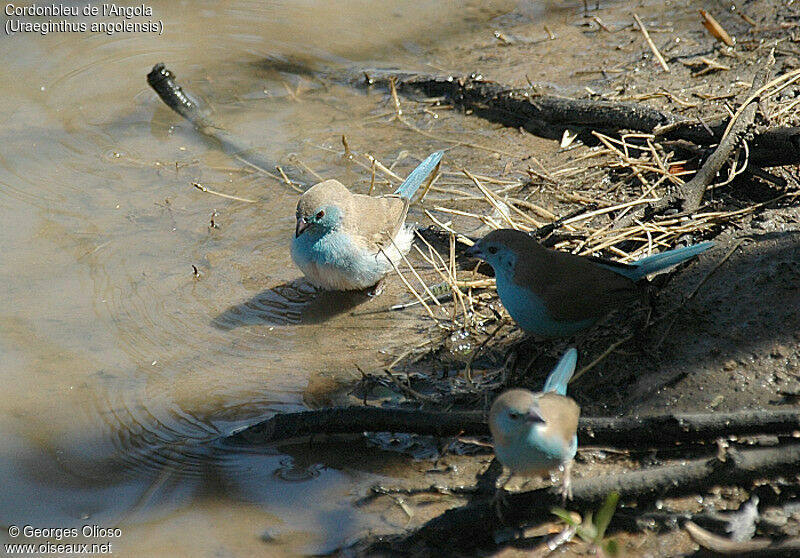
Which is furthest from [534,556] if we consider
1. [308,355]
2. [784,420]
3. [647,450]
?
[308,355]

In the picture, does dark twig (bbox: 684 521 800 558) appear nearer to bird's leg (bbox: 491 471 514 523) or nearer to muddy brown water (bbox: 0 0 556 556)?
bird's leg (bbox: 491 471 514 523)

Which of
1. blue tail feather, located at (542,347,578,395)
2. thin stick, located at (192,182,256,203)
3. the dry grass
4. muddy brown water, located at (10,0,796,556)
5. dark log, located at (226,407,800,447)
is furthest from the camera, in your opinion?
thin stick, located at (192,182,256,203)

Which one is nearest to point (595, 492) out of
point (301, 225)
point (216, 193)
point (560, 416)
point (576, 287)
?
point (560, 416)

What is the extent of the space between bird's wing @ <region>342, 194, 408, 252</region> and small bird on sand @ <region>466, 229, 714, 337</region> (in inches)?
54.8

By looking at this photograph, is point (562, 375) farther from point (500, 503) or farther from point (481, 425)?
point (500, 503)

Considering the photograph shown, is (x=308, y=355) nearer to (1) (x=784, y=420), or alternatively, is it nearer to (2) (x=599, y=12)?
(1) (x=784, y=420)

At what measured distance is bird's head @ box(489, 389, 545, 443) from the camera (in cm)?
348

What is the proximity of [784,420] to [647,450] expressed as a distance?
0.63m

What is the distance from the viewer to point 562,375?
3955 millimetres

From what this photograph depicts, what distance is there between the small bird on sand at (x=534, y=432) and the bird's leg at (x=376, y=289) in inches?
93.8

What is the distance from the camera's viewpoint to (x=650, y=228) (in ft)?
17.2

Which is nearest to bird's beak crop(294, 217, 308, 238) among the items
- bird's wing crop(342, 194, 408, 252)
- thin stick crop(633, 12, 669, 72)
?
bird's wing crop(342, 194, 408, 252)

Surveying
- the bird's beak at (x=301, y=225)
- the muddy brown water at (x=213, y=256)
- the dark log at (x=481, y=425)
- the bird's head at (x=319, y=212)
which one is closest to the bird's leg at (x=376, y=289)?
the muddy brown water at (x=213, y=256)

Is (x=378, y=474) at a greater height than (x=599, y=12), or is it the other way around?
(x=599, y=12)
